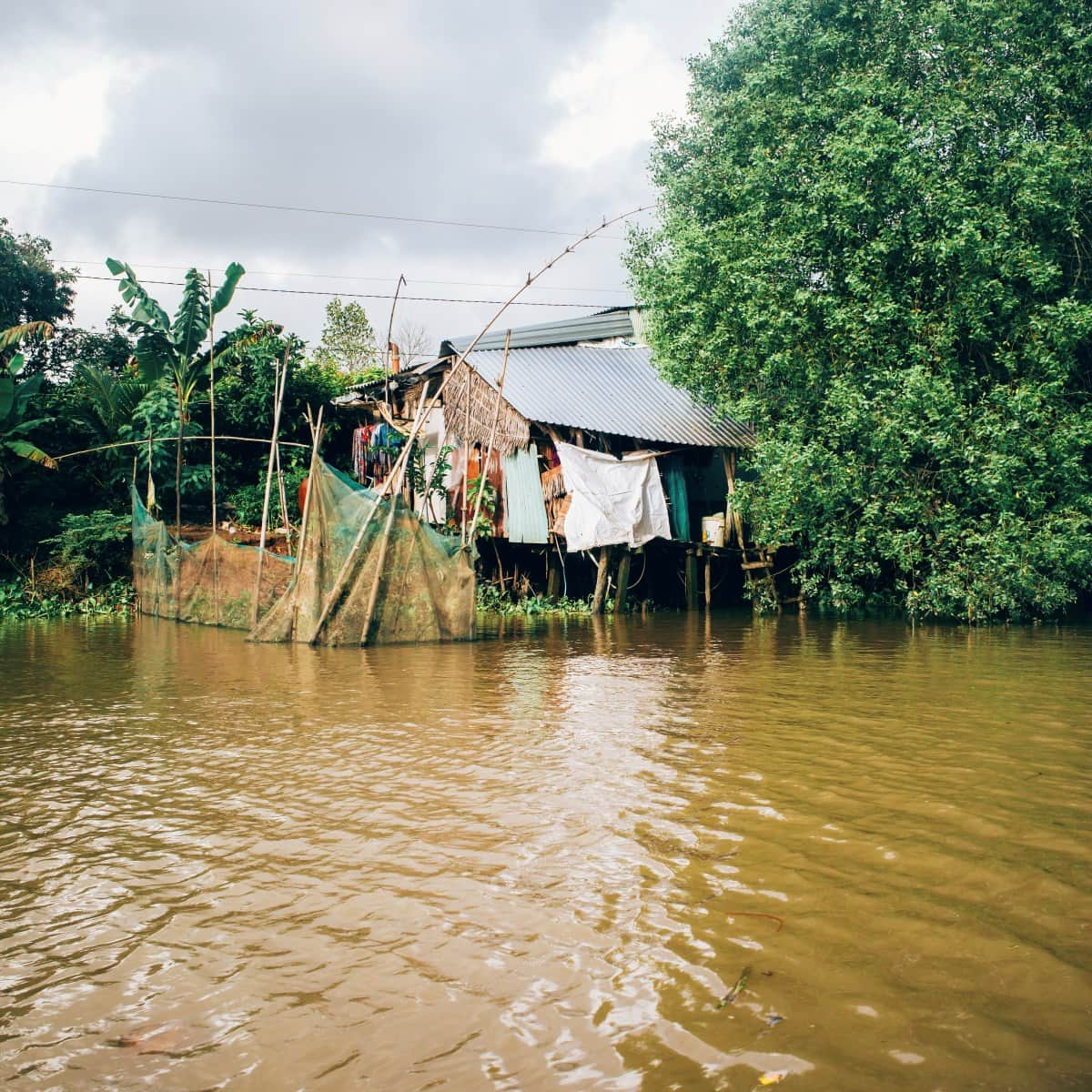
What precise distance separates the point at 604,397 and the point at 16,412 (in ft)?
35.4

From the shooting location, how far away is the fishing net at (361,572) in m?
10.2

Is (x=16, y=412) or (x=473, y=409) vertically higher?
(x=16, y=412)

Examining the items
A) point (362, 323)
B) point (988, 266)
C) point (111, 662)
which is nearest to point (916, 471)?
point (988, 266)

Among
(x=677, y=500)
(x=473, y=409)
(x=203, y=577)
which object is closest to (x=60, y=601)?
(x=203, y=577)

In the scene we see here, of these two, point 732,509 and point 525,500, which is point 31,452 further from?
point 732,509

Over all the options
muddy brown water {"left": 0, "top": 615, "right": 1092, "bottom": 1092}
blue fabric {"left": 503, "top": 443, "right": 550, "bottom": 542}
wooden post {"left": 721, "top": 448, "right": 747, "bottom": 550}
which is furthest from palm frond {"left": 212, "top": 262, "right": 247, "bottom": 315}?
muddy brown water {"left": 0, "top": 615, "right": 1092, "bottom": 1092}

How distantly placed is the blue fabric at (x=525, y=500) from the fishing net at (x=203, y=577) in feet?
18.4

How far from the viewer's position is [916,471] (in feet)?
46.2

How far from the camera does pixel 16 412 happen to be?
17.5 m

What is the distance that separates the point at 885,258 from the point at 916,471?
3.09 m

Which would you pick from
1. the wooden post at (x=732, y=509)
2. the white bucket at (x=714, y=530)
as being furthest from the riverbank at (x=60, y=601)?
the wooden post at (x=732, y=509)

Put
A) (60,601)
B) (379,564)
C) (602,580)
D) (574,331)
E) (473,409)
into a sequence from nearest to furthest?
(379,564), (473,409), (602,580), (60,601), (574,331)

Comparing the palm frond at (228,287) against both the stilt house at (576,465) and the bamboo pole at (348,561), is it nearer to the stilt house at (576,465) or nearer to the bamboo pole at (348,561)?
the stilt house at (576,465)

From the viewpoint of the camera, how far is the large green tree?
1288 cm
